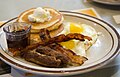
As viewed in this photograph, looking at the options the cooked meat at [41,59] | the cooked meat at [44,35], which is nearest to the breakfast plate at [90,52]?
the cooked meat at [41,59]

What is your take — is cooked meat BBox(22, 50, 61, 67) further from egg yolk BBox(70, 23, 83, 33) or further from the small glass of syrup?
egg yolk BBox(70, 23, 83, 33)

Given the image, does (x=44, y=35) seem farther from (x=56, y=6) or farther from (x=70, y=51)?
(x=56, y=6)

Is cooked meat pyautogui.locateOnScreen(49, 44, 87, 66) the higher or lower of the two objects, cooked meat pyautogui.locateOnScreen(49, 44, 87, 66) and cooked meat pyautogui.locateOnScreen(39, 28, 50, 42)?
the lower

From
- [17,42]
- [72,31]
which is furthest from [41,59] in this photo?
[72,31]

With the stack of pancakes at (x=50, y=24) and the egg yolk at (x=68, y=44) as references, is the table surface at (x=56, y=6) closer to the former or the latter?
the stack of pancakes at (x=50, y=24)

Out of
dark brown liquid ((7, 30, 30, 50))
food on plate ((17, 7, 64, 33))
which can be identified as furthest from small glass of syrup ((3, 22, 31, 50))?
food on plate ((17, 7, 64, 33))

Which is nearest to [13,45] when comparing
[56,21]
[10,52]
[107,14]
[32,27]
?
[10,52]

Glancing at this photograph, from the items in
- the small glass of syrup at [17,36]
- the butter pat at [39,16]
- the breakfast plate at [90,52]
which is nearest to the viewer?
the breakfast plate at [90,52]
